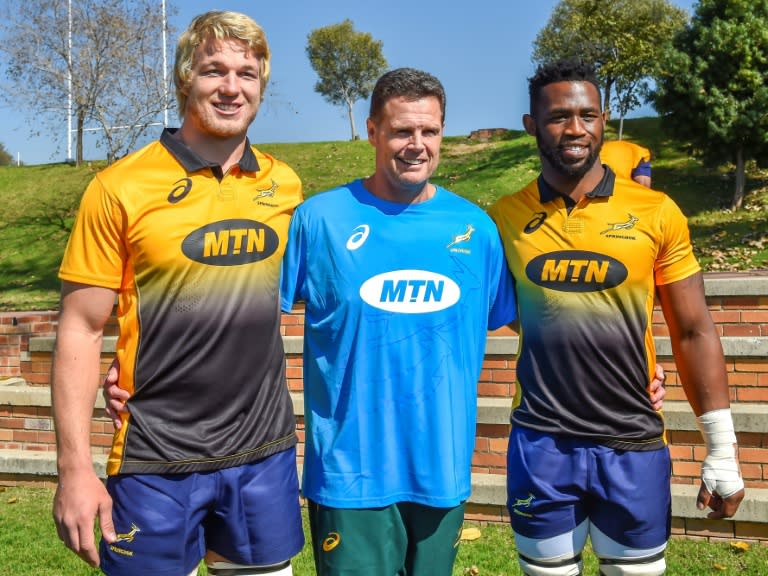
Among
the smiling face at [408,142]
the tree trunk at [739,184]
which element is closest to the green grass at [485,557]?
the smiling face at [408,142]

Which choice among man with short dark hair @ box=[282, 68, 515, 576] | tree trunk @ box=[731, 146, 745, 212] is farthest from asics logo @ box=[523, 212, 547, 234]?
tree trunk @ box=[731, 146, 745, 212]

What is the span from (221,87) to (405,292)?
1028 mm

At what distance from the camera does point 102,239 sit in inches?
98.8

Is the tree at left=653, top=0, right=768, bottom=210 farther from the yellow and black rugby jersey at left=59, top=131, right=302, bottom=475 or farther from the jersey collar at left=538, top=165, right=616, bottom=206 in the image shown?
the yellow and black rugby jersey at left=59, top=131, right=302, bottom=475

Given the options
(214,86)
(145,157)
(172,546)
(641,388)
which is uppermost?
(214,86)

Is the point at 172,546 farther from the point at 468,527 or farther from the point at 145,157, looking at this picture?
the point at 468,527

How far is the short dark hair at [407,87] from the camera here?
2801 millimetres

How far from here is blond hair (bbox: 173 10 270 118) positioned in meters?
2.69

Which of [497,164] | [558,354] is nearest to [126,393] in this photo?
[558,354]

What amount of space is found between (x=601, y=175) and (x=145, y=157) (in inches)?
75.4

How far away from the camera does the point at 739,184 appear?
61.5 ft

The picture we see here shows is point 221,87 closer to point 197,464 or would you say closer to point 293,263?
point 293,263

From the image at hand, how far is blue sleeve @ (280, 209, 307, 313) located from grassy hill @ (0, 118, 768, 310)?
10661mm

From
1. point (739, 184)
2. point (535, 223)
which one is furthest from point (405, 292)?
point (739, 184)
